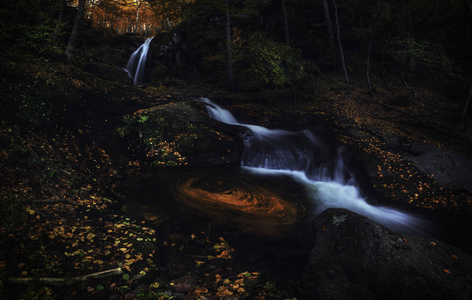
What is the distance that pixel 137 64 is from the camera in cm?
2189

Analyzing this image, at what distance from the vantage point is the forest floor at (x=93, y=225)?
351 centimetres

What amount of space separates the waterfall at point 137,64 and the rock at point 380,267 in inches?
840

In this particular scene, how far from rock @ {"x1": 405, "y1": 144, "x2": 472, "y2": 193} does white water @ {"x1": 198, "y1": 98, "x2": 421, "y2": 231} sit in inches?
112

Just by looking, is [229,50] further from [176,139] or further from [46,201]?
[46,201]

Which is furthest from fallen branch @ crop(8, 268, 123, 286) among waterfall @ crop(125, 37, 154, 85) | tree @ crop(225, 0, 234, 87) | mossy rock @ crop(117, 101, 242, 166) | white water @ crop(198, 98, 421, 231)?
waterfall @ crop(125, 37, 154, 85)

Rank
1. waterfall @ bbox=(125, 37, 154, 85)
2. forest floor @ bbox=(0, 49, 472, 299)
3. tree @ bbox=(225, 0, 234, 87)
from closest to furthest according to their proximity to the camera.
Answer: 1. forest floor @ bbox=(0, 49, 472, 299)
2. tree @ bbox=(225, 0, 234, 87)
3. waterfall @ bbox=(125, 37, 154, 85)

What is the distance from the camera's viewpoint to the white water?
319 inches

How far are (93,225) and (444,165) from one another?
12.9 metres

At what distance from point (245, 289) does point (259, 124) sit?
37.7ft

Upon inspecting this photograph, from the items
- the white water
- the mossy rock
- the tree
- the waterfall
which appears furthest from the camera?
the waterfall

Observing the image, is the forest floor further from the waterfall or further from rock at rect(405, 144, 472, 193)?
the waterfall

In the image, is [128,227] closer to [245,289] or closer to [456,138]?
[245,289]

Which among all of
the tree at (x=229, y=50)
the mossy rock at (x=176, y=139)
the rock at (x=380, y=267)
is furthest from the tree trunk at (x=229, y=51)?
the rock at (x=380, y=267)

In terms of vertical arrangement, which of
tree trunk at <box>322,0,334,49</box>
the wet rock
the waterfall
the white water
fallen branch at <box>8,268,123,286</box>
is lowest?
the wet rock
